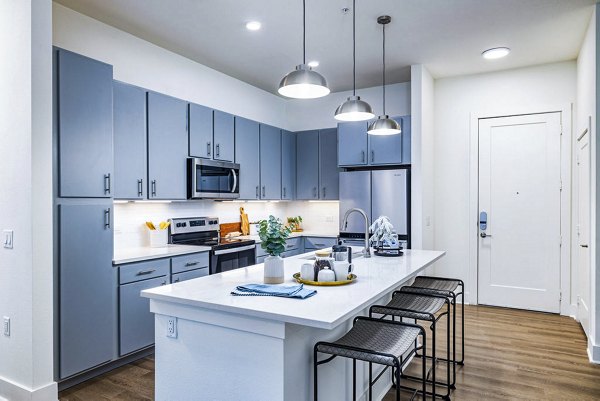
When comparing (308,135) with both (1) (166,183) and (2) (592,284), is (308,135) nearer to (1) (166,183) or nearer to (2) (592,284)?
(1) (166,183)

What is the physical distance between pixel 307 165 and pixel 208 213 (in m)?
1.64

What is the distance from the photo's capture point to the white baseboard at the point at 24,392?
2516 millimetres

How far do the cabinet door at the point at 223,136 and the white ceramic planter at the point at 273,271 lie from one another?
7.83 feet

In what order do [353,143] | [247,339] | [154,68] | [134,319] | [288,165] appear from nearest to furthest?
[247,339]
[134,319]
[154,68]
[353,143]
[288,165]

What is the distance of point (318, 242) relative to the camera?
5.29 meters

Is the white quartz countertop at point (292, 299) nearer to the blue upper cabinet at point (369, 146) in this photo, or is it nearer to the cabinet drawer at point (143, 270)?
the cabinet drawer at point (143, 270)

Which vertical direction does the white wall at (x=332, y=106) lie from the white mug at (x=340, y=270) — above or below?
above

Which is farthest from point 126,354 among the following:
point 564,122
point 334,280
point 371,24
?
point 564,122

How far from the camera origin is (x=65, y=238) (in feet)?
9.11

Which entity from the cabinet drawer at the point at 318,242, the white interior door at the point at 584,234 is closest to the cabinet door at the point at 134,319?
the cabinet drawer at the point at 318,242

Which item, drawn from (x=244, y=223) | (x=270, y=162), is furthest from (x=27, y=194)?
(x=270, y=162)

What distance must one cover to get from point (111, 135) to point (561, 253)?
477 cm

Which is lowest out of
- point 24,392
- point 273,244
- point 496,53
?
point 24,392

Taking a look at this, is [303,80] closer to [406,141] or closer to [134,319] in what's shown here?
[134,319]
